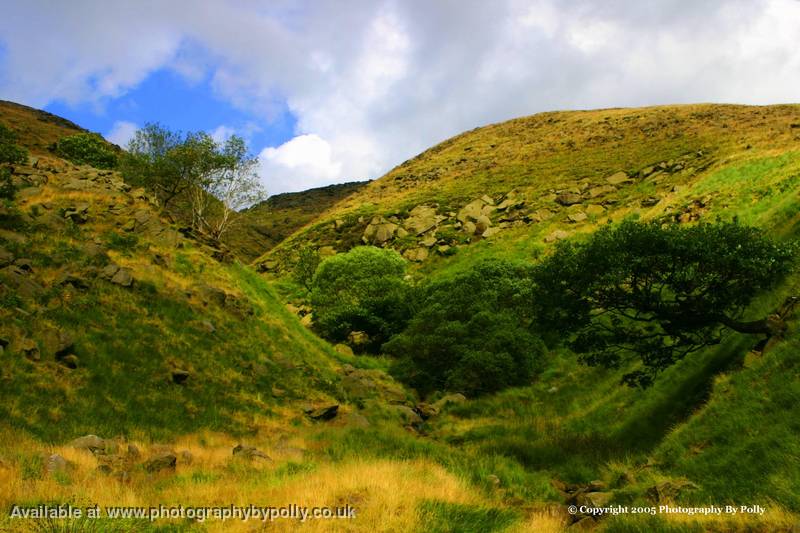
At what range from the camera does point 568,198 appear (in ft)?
196

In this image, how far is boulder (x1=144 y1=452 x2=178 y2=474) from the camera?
34.1 ft

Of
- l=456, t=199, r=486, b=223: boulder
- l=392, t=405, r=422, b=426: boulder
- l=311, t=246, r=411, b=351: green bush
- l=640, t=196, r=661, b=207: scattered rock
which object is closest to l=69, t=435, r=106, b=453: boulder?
l=392, t=405, r=422, b=426: boulder

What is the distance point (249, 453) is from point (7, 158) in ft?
77.8

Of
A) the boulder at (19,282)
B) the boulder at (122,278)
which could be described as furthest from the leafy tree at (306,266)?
the boulder at (19,282)

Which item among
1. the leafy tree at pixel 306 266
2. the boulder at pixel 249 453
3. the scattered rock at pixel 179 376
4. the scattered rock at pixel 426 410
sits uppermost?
the leafy tree at pixel 306 266

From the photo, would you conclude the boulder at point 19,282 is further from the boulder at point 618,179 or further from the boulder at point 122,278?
the boulder at point 618,179

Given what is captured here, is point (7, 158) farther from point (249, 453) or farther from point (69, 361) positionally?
point (249, 453)

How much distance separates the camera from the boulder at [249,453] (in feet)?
38.9

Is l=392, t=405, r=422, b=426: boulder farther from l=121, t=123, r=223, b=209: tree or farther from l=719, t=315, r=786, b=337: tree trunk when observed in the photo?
l=121, t=123, r=223, b=209: tree

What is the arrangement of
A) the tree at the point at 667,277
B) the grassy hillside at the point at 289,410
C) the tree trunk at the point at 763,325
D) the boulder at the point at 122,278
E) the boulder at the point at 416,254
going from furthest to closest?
the boulder at the point at 416,254 < the boulder at the point at 122,278 < the tree at the point at 667,277 < the tree trunk at the point at 763,325 < the grassy hillside at the point at 289,410

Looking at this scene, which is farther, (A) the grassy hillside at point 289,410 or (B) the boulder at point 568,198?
(B) the boulder at point 568,198

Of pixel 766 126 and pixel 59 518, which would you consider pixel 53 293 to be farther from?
pixel 766 126

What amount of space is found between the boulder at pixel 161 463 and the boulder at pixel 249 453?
63.2 inches

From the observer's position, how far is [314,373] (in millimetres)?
24062
